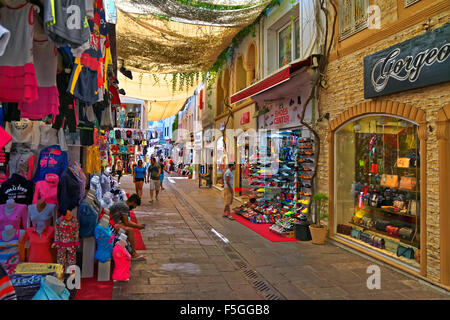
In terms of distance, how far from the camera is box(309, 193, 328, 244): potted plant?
6.83 meters

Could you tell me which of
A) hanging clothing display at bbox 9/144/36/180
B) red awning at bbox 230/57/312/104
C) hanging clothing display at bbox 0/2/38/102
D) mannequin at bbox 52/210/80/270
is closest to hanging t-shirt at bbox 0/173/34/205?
mannequin at bbox 52/210/80/270

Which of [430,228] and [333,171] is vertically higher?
[333,171]

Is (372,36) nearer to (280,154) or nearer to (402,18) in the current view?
(402,18)

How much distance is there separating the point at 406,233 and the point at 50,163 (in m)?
6.24

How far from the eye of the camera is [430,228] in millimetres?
4688

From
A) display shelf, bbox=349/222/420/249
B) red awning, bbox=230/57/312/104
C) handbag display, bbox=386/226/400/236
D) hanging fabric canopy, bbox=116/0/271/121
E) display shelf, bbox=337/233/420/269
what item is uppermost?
hanging fabric canopy, bbox=116/0/271/121

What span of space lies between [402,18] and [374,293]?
440 centimetres

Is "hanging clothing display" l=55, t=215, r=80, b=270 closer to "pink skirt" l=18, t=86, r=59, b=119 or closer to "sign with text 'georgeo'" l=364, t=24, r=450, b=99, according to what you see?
"pink skirt" l=18, t=86, r=59, b=119

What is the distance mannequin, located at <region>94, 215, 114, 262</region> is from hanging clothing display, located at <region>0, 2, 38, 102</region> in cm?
239

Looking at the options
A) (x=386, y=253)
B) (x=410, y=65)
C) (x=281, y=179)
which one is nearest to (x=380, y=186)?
(x=386, y=253)

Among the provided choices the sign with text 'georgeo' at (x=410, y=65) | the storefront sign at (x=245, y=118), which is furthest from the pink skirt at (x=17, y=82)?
the storefront sign at (x=245, y=118)

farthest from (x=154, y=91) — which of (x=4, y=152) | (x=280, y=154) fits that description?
(x=4, y=152)

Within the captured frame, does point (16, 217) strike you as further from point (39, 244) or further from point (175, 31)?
point (175, 31)

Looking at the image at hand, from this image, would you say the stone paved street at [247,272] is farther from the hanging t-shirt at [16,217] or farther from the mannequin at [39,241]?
the hanging t-shirt at [16,217]
